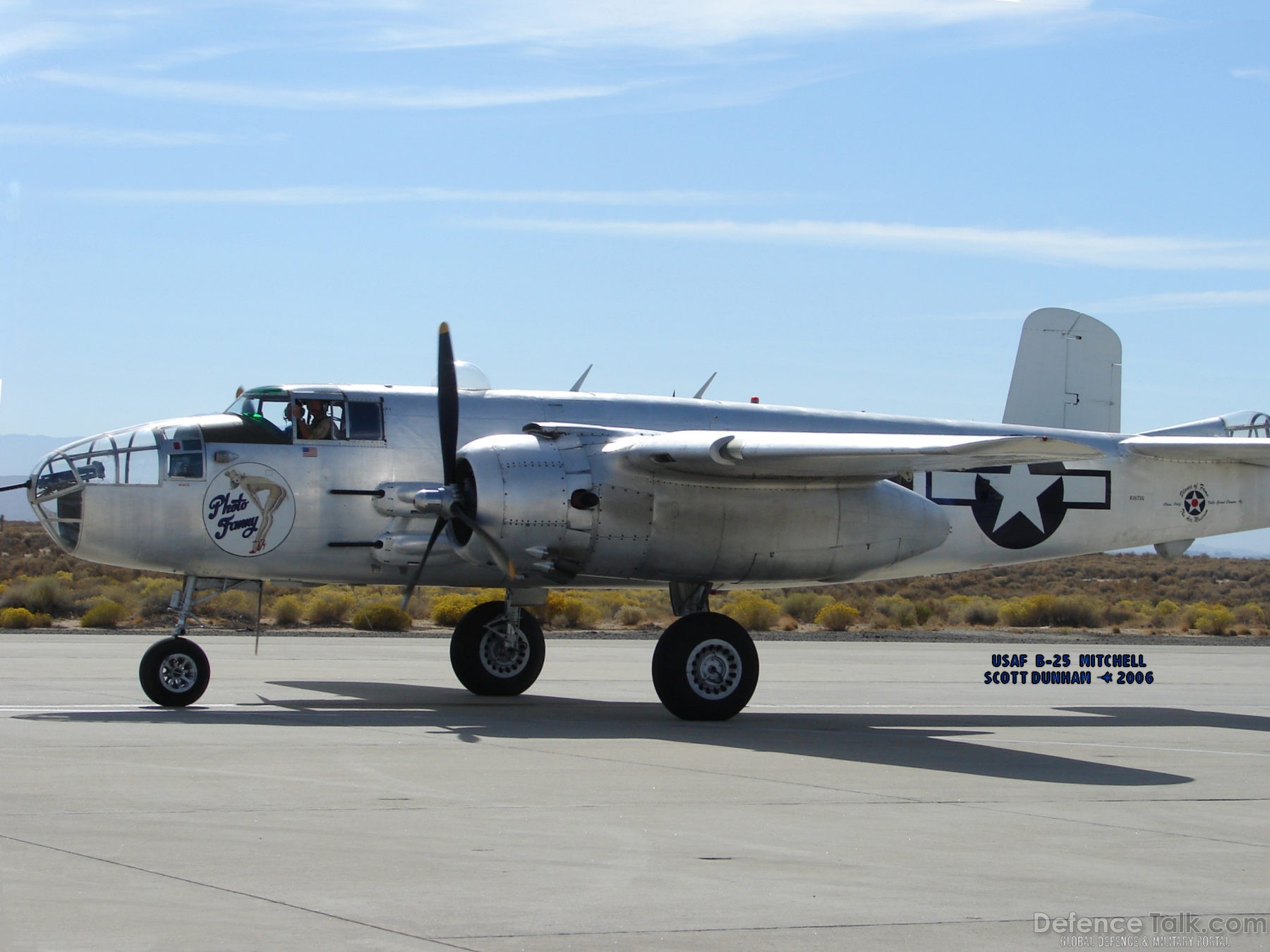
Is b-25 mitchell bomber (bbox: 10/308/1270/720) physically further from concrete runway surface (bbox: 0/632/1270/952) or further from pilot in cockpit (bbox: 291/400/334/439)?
concrete runway surface (bbox: 0/632/1270/952)

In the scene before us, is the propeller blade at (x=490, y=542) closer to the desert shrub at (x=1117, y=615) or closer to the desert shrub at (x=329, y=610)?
the desert shrub at (x=329, y=610)

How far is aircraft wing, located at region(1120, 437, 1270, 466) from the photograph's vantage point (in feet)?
65.4

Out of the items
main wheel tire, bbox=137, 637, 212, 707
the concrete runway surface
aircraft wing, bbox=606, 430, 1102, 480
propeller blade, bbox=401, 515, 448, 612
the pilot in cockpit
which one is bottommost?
the concrete runway surface

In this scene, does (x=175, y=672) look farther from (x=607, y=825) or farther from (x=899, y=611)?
(x=899, y=611)

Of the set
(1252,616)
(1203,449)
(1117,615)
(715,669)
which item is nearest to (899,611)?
(1117,615)

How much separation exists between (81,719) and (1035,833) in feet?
33.4

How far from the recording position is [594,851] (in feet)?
27.5

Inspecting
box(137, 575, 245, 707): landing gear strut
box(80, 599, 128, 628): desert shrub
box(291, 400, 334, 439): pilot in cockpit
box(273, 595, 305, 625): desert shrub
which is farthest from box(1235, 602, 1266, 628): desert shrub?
box(137, 575, 245, 707): landing gear strut

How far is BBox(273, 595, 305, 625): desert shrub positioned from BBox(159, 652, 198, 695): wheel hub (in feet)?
73.8

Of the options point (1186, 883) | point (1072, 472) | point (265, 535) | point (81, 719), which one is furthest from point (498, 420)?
point (1186, 883)

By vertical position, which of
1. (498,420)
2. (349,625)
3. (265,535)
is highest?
(498,420)

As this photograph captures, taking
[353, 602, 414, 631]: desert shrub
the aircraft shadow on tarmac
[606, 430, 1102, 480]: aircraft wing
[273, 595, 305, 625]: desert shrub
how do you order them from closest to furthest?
the aircraft shadow on tarmac → [606, 430, 1102, 480]: aircraft wing → [353, 602, 414, 631]: desert shrub → [273, 595, 305, 625]: desert shrub

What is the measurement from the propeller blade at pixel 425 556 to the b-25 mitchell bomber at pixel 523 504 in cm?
5

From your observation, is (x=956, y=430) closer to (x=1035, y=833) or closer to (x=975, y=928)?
(x=1035, y=833)
